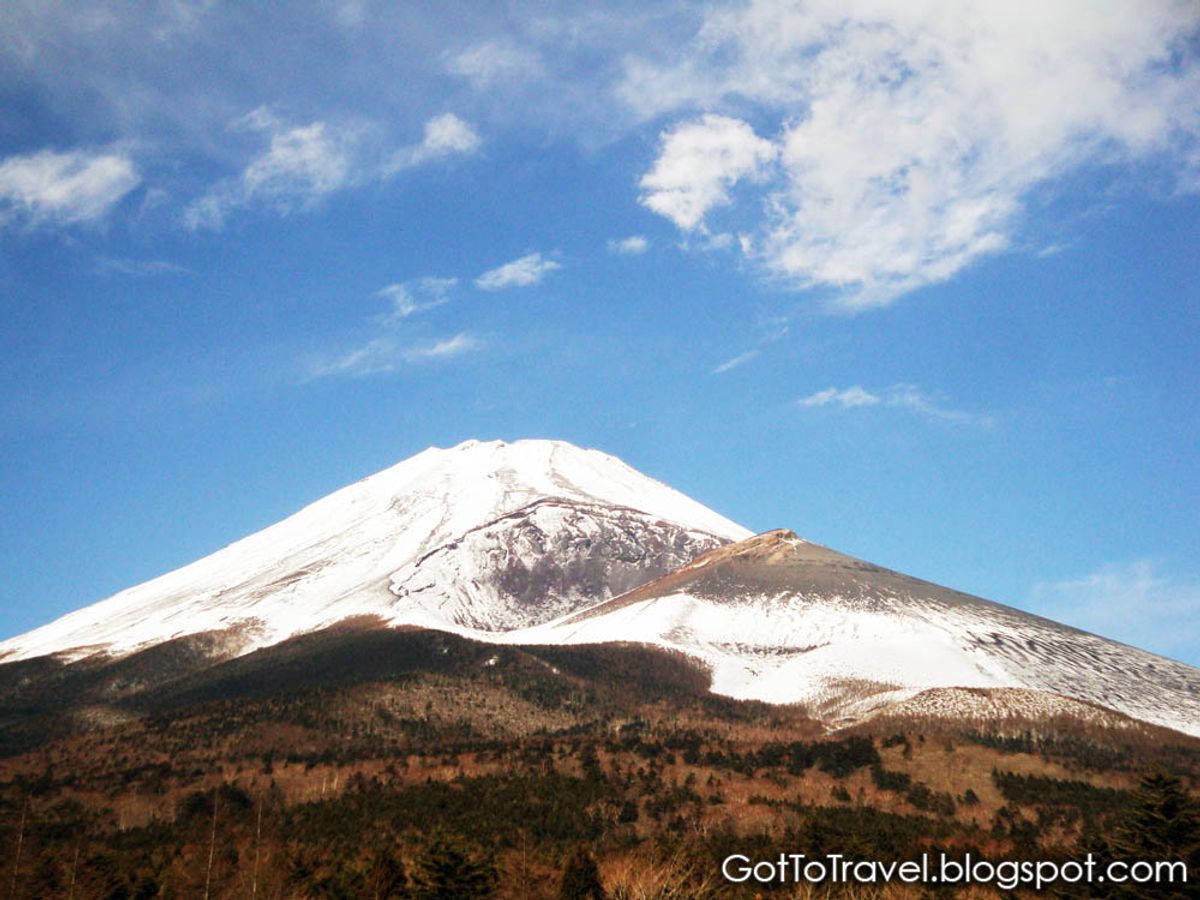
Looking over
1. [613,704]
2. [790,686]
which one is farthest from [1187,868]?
[790,686]

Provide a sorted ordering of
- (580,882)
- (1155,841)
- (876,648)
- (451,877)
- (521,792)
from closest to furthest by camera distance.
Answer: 1. (1155,841)
2. (451,877)
3. (580,882)
4. (521,792)
5. (876,648)

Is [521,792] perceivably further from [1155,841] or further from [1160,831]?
[1160,831]

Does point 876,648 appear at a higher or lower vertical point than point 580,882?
higher

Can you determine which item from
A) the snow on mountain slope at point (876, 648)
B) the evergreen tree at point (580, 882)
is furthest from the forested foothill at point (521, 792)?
the snow on mountain slope at point (876, 648)

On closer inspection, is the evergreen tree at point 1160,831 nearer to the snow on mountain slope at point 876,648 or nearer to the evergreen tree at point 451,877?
the evergreen tree at point 451,877

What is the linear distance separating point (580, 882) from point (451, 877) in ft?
19.2

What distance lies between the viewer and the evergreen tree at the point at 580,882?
156ft

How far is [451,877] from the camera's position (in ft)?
157

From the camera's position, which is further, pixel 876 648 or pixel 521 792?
pixel 876 648

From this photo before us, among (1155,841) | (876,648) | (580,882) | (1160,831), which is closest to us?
(1155,841)

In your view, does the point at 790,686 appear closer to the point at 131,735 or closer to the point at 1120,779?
the point at 1120,779

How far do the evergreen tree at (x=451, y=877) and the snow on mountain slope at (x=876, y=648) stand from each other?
278 ft

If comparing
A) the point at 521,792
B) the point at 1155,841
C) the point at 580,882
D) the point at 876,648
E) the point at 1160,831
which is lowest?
the point at 580,882

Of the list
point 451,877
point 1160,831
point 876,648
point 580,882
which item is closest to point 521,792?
point 451,877
